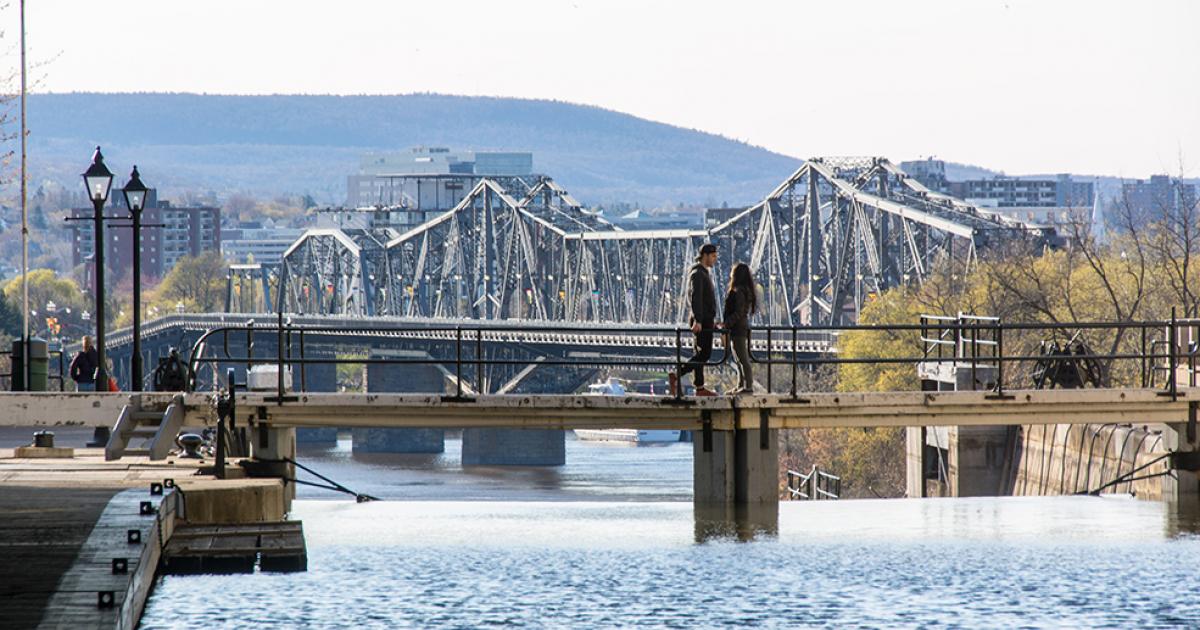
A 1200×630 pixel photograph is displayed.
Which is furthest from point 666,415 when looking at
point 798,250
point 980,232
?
point 798,250

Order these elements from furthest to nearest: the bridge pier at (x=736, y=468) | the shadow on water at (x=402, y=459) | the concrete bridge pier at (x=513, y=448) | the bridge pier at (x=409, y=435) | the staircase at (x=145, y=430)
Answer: the bridge pier at (x=409, y=435)
the shadow on water at (x=402, y=459)
the concrete bridge pier at (x=513, y=448)
the bridge pier at (x=736, y=468)
the staircase at (x=145, y=430)

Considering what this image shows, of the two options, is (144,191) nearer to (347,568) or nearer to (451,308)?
(347,568)

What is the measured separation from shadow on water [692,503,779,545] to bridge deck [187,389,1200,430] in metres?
1.03

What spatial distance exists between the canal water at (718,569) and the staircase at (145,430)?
1.96 meters

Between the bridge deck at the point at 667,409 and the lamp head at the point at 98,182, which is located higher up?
the lamp head at the point at 98,182

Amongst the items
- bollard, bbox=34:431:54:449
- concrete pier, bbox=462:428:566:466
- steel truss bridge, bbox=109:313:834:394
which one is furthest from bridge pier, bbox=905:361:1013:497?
concrete pier, bbox=462:428:566:466

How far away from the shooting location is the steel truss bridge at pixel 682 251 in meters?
129

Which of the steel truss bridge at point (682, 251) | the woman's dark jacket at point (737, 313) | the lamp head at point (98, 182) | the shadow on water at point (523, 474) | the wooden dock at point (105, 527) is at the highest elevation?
the steel truss bridge at point (682, 251)

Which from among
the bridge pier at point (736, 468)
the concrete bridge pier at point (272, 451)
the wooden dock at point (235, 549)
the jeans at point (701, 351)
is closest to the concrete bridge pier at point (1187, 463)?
the bridge pier at point (736, 468)

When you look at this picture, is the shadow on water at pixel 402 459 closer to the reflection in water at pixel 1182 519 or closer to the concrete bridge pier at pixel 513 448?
the concrete bridge pier at pixel 513 448

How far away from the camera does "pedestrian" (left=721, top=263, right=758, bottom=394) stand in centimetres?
2566

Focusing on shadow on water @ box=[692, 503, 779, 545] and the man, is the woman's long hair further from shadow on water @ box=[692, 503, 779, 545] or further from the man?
shadow on water @ box=[692, 503, 779, 545]

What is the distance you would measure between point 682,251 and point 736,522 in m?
131

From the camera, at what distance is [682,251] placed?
6112 inches
